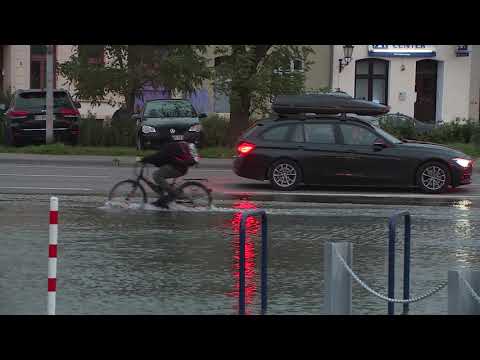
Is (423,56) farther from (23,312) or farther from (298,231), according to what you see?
(23,312)

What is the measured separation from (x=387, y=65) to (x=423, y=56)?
5.25 ft

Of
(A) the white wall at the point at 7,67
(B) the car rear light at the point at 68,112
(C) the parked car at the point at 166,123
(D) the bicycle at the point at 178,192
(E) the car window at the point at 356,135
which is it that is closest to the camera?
(D) the bicycle at the point at 178,192

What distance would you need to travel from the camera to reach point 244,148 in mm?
20328

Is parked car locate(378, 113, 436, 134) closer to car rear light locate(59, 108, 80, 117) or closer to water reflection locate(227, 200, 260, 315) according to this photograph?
car rear light locate(59, 108, 80, 117)

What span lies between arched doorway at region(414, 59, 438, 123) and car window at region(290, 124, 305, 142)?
27279mm

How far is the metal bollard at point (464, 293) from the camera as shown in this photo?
764 cm

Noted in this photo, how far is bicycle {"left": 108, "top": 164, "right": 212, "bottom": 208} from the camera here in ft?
55.1

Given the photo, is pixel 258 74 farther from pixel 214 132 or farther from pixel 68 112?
pixel 68 112

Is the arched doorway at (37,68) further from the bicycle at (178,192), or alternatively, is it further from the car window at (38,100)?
the bicycle at (178,192)

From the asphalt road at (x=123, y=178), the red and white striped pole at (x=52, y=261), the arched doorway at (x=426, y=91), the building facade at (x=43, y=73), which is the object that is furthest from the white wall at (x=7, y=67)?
the red and white striped pole at (x=52, y=261)

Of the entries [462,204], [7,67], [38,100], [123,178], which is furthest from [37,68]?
[462,204]

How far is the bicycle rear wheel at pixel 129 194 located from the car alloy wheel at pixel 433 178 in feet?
19.0

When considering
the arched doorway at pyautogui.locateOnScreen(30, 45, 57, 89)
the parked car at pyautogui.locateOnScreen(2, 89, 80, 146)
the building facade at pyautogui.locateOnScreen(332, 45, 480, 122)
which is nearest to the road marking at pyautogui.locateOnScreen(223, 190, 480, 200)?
the parked car at pyautogui.locateOnScreen(2, 89, 80, 146)
